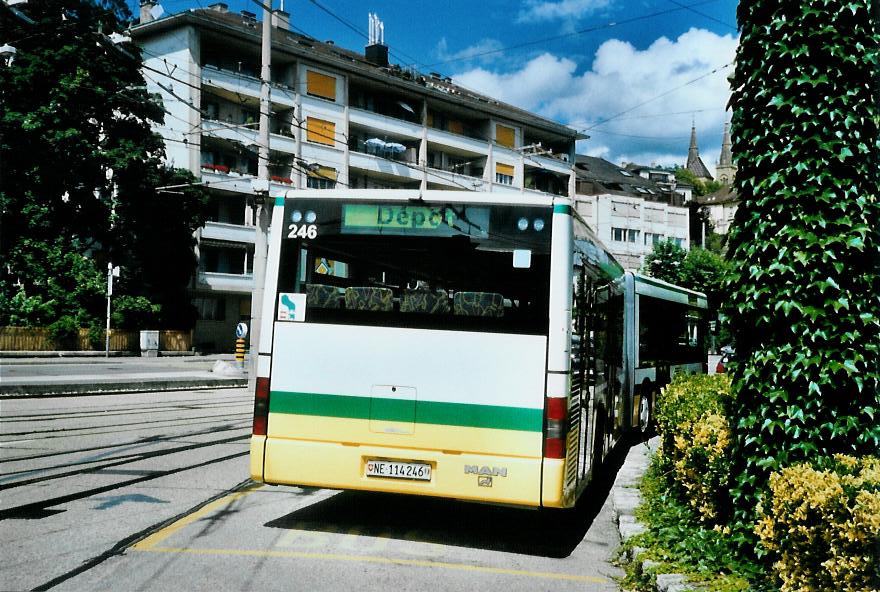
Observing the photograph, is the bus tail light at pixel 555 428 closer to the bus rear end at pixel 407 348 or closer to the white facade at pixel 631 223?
the bus rear end at pixel 407 348

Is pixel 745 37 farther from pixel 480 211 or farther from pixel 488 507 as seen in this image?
pixel 488 507

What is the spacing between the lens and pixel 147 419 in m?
14.1

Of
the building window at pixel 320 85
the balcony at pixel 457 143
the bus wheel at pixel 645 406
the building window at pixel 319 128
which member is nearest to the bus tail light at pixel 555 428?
the bus wheel at pixel 645 406

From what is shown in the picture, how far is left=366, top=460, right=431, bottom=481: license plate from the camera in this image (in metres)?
6.33

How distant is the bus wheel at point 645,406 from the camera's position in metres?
14.3

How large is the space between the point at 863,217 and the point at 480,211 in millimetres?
2764

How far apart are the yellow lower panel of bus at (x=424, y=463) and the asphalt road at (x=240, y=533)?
0.46m

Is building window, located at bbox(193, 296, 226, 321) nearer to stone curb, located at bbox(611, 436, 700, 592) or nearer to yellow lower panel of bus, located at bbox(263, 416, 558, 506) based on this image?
stone curb, located at bbox(611, 436, 700, 592)

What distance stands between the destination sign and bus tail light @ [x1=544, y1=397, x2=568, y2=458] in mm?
1449

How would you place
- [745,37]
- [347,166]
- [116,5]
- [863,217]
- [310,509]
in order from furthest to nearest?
[347,166], [116,5], [310,509], [745,37], [863,217]

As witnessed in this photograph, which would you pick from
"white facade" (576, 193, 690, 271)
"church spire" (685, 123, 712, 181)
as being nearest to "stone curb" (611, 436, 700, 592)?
"white facade" (576, 193, 690, 271)

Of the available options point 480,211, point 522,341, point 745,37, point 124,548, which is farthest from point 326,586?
point 745,37

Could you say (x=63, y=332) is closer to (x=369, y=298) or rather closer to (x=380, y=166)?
(x=380, y=166)

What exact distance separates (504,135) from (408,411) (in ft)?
194
